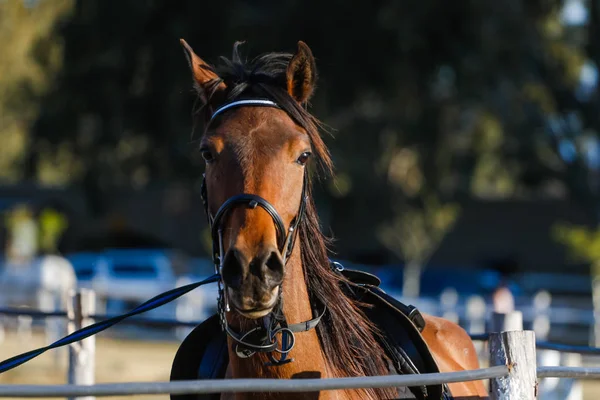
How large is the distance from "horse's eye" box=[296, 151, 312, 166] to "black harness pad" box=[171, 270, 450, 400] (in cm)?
72

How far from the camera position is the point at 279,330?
3119 millimetres

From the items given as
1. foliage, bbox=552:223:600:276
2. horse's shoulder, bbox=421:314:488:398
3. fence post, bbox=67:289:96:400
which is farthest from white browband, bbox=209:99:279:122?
foliage, bbox=552:223:600:276

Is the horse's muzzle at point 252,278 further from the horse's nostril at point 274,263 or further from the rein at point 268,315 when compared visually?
the rein at point 268,315

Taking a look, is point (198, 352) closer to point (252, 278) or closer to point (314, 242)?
point (314, 242)

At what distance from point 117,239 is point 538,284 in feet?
48.7

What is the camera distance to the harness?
3025 mm

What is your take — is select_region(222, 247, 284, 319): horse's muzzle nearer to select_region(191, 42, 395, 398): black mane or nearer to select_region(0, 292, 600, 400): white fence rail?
select_region(0, 292, 600, 400): white fence rail

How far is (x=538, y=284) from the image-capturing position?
24.2m

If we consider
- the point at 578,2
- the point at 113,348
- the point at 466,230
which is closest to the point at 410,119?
the point at 578,2

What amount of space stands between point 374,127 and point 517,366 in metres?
22.2

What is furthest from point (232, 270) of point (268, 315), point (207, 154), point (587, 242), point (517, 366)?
point (587, 242)

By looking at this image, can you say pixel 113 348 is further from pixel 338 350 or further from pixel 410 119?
pixel 338 350

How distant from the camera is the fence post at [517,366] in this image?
3184mm

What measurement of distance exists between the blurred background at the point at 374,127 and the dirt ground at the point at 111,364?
0.28m
